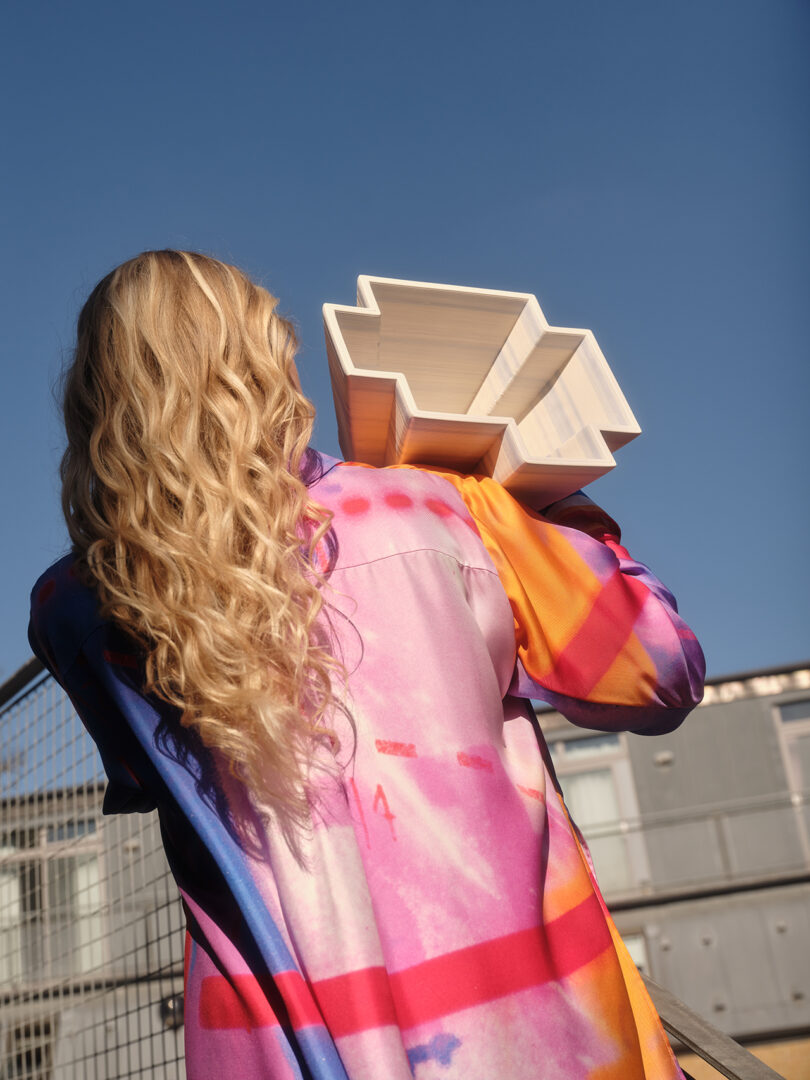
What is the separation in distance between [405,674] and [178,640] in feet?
0.76

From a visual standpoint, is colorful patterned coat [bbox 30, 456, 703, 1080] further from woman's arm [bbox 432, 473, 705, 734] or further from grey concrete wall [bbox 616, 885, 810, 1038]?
grey concrete wall [bbox 616, 885, 810, 1038]

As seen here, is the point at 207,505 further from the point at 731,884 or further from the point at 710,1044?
the point at 731,884

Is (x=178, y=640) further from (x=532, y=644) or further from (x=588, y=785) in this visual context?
(x=588, y=785)

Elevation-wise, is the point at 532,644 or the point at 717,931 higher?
the point at 532,644

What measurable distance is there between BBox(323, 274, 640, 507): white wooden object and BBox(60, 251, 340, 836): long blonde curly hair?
106mm

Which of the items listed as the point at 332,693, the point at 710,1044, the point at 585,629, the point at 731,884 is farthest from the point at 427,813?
the point at 731,884

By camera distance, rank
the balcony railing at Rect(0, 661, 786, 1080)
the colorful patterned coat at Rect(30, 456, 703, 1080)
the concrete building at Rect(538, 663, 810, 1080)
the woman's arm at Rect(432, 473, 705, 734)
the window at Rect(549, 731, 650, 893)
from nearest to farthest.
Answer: the colorful patterned coat at Rect(30, 456, 703, 1080)
the woman's arm at Rect(432, 473, 705, 734)
the balcony railing at Rect(0, 661, 786, 1080)
the concrete building at Rect(538, 663, 810, 1080)
the window at Rect(549, 731, 650, 893)

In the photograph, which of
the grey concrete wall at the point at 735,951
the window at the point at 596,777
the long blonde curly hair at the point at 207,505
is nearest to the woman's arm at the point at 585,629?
the long blonde curly hair at the point at 207,505

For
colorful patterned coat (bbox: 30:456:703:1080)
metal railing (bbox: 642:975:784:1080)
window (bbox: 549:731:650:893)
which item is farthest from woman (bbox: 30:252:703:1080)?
window (bbox: 549:731:650:893)

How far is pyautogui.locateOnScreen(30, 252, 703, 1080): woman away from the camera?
91 centimetres

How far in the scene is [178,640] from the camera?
39.9 inches

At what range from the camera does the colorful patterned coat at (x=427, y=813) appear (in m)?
0.90

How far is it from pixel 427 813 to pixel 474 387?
0.67m

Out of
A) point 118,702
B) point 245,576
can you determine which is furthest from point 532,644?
point 118,702
